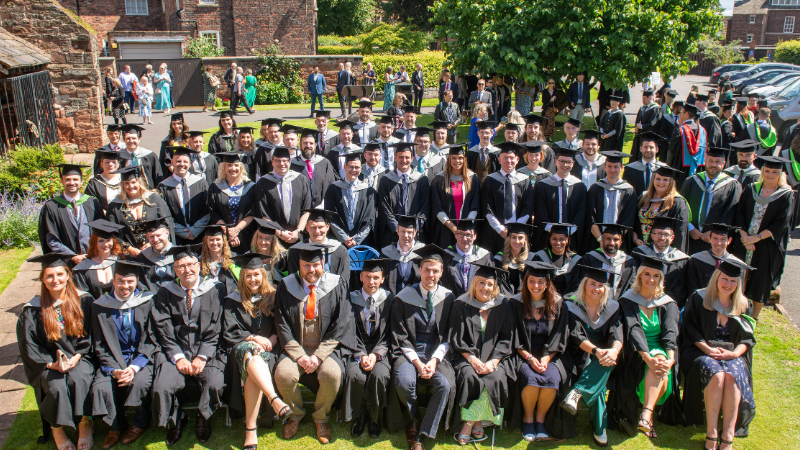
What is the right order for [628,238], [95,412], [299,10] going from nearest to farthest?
[95,412] < [628,238] < [299,10]

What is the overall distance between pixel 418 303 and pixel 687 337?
87.1 inches

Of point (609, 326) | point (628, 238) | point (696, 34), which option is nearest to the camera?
point (609, 326)

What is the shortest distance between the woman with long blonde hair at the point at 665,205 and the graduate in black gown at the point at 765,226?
0.70 metres

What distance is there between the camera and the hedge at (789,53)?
130 ft

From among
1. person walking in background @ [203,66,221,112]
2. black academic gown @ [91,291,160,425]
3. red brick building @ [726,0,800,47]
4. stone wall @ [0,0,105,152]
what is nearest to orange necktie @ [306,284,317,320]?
black academic gown @ [91,291,160,425]

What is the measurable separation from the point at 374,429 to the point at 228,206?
9.76ft

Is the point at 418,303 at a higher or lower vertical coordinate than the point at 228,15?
lower

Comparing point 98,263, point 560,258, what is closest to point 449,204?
point 560,258

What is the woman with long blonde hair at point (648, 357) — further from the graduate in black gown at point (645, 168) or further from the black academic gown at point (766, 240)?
the graduate in black gown at point (645, 168)

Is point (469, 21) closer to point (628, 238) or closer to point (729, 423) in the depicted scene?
point (628, 238)

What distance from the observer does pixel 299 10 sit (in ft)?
82.5

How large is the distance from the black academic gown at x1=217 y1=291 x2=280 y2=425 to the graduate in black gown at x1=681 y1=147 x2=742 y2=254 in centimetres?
441

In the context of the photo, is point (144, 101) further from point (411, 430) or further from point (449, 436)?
point (449, 436)

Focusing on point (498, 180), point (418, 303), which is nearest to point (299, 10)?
point (498, 180)
